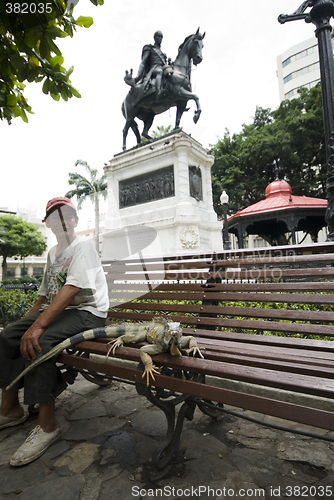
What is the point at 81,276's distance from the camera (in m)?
2.14

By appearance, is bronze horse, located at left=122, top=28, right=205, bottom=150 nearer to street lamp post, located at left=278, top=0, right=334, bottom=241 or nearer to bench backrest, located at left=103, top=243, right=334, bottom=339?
street lamp post, located at left=278, top=0, right=334, bottom=241

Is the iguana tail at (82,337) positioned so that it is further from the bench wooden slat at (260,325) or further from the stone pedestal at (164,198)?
the stone pedestal at (164,198)

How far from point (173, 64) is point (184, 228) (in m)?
5.75

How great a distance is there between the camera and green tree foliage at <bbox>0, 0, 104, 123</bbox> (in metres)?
2.00

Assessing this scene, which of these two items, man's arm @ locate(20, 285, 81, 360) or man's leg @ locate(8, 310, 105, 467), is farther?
man's arm @ locate(20, 285, 81, 360)

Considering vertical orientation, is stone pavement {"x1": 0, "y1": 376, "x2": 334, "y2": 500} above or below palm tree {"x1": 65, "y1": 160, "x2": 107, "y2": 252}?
below

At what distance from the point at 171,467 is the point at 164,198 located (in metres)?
7.82

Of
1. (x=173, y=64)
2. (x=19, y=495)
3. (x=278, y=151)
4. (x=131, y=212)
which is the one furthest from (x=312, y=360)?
(x=278, y=151)

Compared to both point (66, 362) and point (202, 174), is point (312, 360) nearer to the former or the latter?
point (66, 362)

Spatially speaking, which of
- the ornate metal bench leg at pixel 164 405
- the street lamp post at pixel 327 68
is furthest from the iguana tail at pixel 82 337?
the street lamp post at pixel 327 68

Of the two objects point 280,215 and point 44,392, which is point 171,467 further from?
point 280,215

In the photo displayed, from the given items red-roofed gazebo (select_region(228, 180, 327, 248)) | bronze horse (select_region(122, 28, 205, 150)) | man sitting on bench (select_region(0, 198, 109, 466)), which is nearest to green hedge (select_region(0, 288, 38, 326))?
man sitting on bench (select_region(0, 198, 109, 466))

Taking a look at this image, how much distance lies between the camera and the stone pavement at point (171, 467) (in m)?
1.52

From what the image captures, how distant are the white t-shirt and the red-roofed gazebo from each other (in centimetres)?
1141
